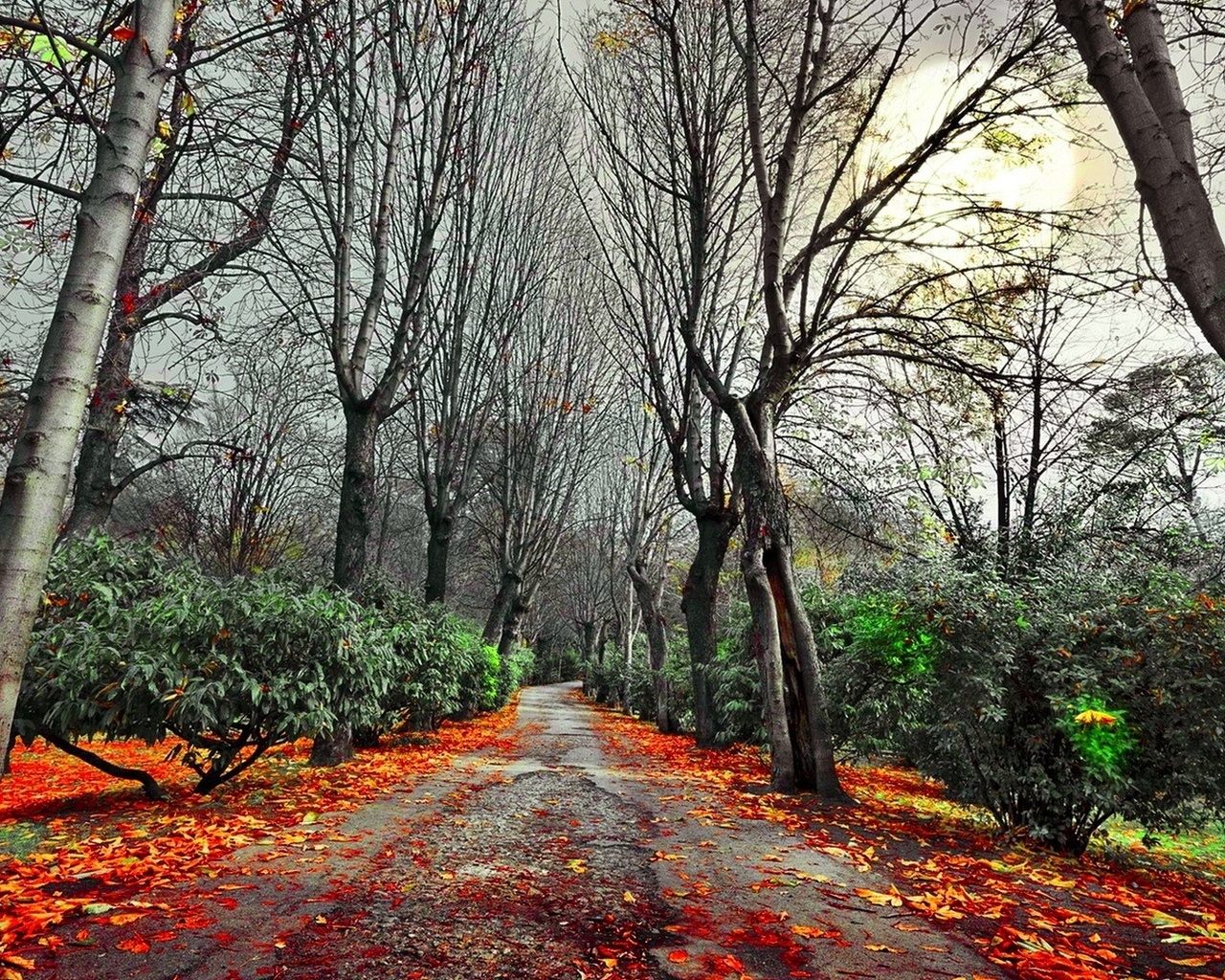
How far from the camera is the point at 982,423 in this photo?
325 inches

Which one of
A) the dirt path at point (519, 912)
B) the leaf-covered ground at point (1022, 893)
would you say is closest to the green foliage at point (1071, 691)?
the leaf-covered ground at point (1022, 893)

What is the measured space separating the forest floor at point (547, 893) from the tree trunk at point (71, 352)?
1.09 meters

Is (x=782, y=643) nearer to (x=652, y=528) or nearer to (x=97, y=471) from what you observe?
(x=97, y=471)

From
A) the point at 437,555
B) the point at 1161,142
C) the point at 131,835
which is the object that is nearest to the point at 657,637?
the point at 437,555

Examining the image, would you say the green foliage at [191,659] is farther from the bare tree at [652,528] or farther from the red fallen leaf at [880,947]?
the bare tree at [652,528]

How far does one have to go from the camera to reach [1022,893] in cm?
352

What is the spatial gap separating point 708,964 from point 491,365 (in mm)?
12466

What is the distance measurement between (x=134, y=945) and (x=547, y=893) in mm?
1666

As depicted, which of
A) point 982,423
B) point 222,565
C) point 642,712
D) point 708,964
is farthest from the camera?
point 642,712

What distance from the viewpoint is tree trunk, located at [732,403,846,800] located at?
20.0 ft

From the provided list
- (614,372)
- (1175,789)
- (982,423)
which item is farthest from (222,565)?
(1175,789)

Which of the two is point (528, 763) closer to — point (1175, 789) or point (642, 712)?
point (1175, 789)

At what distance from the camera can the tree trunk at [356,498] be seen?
753 centimetres

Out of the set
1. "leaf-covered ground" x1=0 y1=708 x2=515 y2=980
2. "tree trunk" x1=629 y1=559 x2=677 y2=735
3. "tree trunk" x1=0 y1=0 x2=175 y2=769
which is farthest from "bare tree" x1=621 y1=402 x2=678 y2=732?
"tree trunk" x1=0 y1=0 x2=175 y2=769
